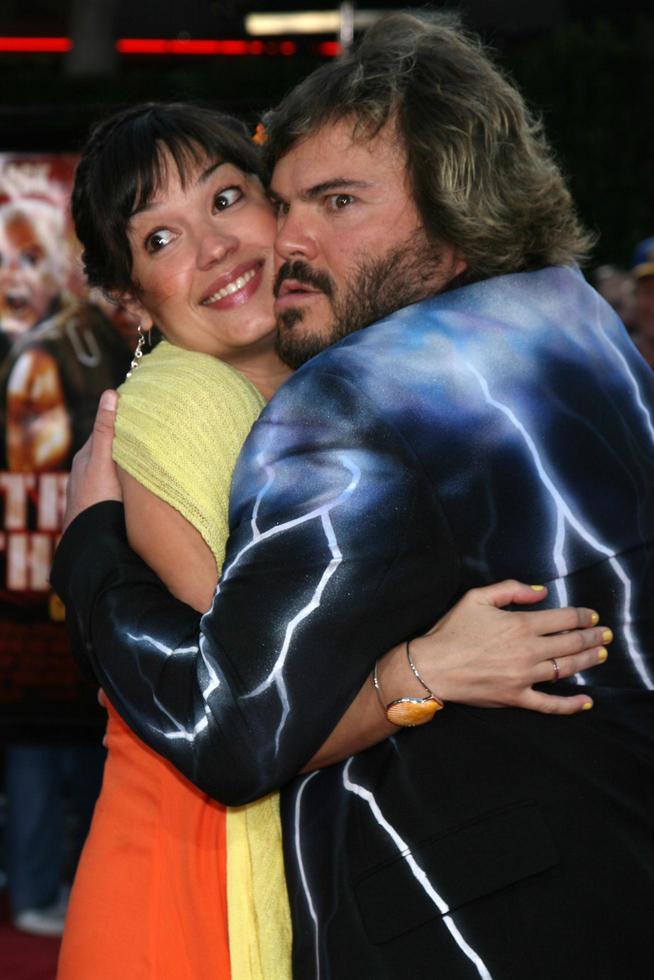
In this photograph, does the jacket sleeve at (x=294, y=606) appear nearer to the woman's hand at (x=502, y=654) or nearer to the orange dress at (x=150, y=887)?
the woman's hand at (x=502, y=654)

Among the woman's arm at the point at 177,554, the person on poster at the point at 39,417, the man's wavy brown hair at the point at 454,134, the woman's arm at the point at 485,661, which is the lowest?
the person on poster at the point at 39,417

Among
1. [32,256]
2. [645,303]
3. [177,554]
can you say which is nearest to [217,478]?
[177,554]

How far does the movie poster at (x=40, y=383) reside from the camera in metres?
5.07

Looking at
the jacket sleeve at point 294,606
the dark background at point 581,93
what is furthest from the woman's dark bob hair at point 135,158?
the dark background at point 581,93

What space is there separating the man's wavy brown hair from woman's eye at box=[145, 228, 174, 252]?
0.46 meters

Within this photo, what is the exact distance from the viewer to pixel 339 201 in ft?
7.11

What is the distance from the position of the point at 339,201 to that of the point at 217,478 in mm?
478

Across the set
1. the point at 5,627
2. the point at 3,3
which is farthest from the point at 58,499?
the point at 3,3

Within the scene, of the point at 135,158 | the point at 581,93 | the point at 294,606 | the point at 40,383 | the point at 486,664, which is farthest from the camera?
the point at 581,93

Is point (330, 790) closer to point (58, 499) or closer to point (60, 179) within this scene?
point (58, 499)

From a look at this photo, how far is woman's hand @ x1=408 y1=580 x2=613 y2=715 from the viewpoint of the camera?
1840mm

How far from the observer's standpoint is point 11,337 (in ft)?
16.7

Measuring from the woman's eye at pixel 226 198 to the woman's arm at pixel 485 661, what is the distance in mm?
1123

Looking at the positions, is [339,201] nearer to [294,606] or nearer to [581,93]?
[294,606]
